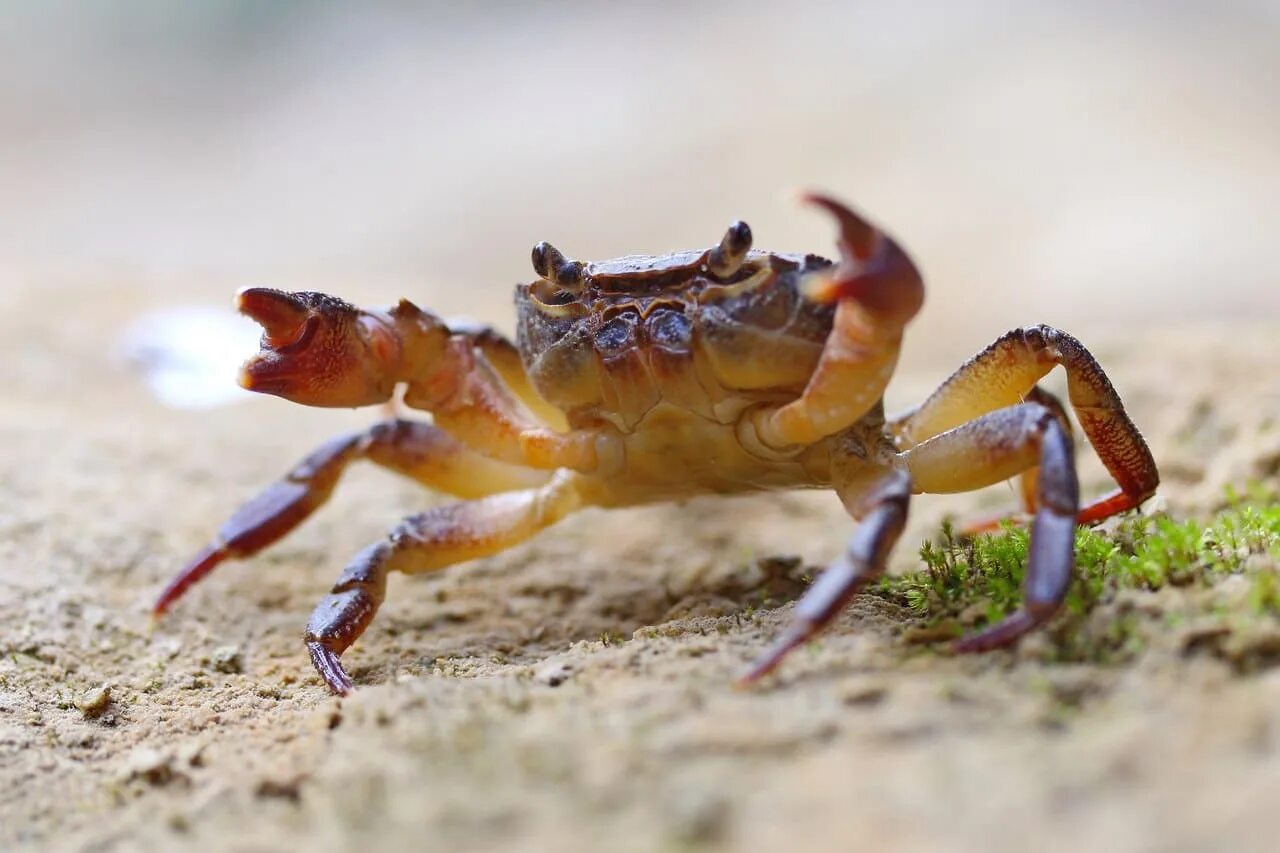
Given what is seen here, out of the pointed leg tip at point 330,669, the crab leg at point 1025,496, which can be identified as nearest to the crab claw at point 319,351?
the pointed leg tip at point 330,669

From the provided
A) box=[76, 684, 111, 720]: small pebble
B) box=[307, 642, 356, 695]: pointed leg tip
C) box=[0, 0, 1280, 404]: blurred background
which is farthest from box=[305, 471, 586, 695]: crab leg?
box=[0, 0, 1280, 404]: blurred background

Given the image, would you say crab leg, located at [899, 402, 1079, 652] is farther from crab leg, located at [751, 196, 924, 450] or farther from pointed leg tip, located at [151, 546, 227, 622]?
pointed leg tip, located at [151, 546, 227, 622]

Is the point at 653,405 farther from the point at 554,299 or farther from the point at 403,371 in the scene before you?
the point at 403,371

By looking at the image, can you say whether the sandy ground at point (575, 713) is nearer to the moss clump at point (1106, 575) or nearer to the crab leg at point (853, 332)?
the moss clump at point (1106, 575)

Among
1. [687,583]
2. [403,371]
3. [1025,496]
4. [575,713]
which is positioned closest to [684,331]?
[403,371]

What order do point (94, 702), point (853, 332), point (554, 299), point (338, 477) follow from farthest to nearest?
point (338, 477), point (554, 299), point (94, 702), point (853, 332)

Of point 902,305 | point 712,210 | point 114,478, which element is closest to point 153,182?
point 712,210
